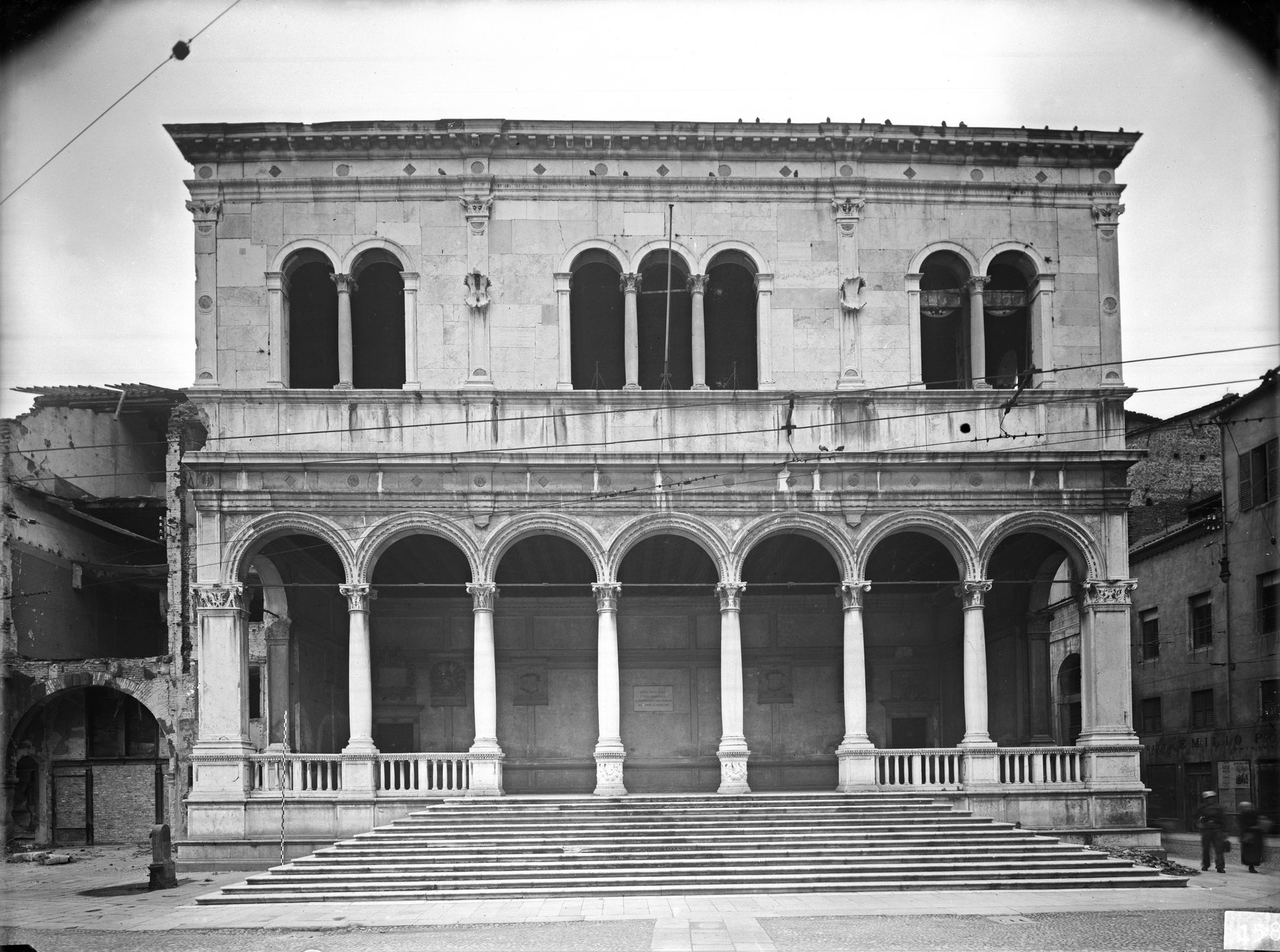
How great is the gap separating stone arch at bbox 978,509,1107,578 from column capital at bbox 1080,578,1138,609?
0.45 feet

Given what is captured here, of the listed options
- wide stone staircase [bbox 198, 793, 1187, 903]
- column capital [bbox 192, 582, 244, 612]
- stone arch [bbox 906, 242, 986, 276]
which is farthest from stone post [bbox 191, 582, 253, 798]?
stone arch [bbox 906, 242, 986, 276]

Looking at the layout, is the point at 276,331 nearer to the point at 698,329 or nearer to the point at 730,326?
the point at 698,329

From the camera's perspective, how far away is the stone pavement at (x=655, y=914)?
16.5m

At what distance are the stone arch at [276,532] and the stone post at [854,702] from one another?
9759mm

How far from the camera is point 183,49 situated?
550 inches

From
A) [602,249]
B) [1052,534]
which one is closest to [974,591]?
[1052,534]

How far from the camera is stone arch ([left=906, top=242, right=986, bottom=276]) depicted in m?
26.6

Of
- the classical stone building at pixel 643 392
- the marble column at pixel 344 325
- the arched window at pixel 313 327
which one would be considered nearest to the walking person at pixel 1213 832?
the classical stone building at pixel 643 392

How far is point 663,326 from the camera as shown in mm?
27516

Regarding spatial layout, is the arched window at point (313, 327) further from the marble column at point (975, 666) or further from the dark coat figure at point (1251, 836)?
the dark coat figure at point (1251, 836)

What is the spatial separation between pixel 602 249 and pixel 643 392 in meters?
3.25

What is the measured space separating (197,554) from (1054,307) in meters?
18.1

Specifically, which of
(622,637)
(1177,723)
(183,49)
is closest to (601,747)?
(622,637)

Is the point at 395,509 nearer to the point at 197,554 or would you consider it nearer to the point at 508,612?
the point at 197,554
